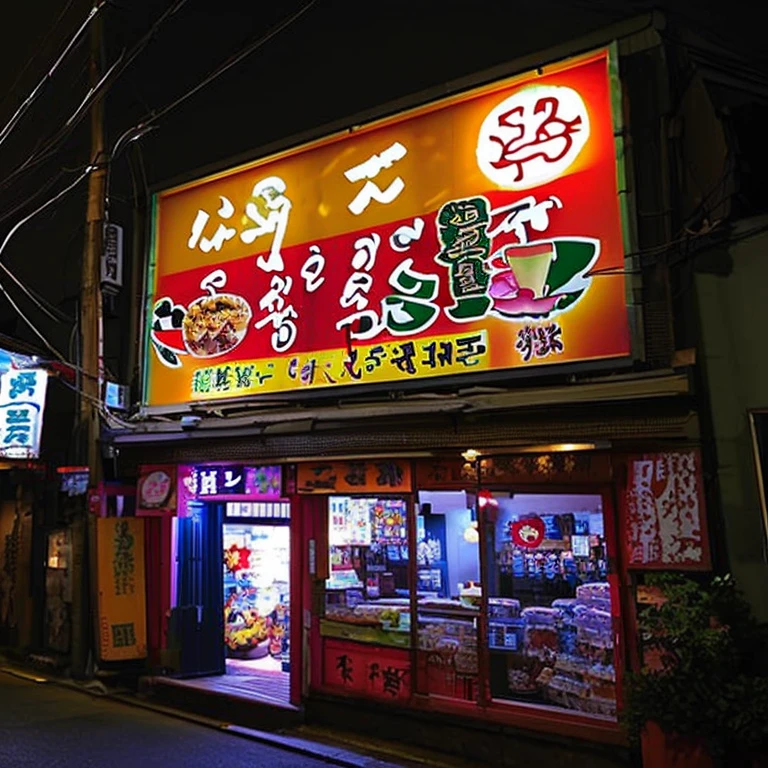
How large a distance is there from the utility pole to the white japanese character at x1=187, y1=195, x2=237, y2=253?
185 centimetres

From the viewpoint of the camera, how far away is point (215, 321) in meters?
12.7

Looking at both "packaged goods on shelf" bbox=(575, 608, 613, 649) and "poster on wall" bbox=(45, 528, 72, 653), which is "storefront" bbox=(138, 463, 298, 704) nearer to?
"poster on wall" bbox=(45, 528, 72, 653)

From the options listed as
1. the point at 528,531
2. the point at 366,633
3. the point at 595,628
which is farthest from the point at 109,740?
the point at 595,628

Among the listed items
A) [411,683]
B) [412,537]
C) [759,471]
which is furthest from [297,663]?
[759,471]

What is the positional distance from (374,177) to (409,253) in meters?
1.53

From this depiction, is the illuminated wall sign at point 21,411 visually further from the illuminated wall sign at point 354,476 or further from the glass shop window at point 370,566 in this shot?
the glass shop window at point 370,566

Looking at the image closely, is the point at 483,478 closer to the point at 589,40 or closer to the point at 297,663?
the point at 297,663

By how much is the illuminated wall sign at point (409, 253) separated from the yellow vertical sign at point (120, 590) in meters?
2.46

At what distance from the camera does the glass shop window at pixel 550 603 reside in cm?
900

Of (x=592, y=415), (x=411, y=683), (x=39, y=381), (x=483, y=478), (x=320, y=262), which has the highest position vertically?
(x=320, y=262)

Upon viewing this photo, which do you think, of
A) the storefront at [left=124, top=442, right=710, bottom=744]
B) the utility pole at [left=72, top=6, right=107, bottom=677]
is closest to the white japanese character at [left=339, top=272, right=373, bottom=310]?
the storefront at [left=124, top=442, right=710, bottom=744]

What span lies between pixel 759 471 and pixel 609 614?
97.8 inches

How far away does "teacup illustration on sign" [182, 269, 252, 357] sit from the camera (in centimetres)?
1241

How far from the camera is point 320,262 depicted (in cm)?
1155
